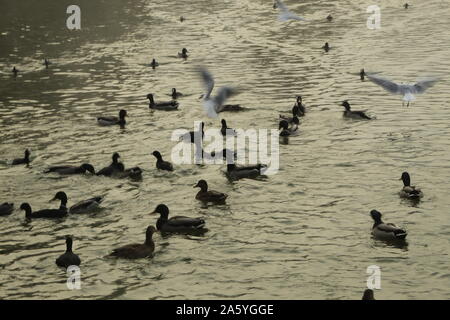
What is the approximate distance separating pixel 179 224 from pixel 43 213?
4.21 m

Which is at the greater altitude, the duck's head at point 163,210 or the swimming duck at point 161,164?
the swimming duck at point 161,164

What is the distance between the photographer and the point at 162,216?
24.4m

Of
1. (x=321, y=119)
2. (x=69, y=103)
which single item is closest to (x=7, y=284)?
(x=321, y=119)

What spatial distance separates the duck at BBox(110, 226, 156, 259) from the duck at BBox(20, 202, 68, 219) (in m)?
3.44

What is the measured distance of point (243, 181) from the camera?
92.3 feet

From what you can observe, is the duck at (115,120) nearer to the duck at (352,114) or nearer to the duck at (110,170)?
the duck at (110,170)

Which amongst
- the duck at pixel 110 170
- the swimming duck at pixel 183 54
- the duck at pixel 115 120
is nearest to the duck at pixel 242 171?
the duck at pixel 110 170

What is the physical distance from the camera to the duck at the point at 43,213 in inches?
988

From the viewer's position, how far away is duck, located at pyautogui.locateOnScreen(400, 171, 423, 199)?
2531cm

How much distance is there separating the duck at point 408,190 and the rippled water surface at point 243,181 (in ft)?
1.15

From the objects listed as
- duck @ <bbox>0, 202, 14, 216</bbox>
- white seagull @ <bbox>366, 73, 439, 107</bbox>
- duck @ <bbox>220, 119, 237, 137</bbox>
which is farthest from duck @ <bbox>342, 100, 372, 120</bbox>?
duck @ <bbox>0, 202, 14, 216</bbox>

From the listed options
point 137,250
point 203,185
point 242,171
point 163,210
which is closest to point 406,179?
point 242,171
